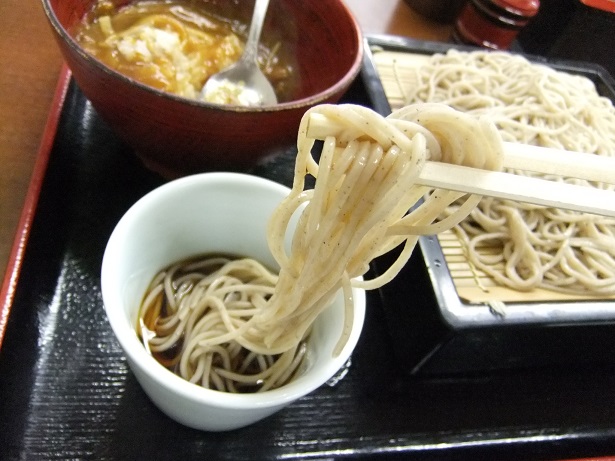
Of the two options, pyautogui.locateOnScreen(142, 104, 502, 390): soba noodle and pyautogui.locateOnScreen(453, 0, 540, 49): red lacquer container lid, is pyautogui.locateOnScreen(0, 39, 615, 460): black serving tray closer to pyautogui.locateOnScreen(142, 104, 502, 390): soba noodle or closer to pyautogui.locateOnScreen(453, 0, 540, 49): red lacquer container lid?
pyautogui.locateOnScreen(142, 104, 502, 390): soba noodle

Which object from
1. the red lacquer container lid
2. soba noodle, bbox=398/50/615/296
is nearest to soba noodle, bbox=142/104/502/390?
soba noodle, bbox=398/50/615/296

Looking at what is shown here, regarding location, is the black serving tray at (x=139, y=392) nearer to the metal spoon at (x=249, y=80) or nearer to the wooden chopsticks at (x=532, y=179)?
the metal spoon at (x=249, y=80)

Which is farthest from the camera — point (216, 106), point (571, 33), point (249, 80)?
point (571, 33)

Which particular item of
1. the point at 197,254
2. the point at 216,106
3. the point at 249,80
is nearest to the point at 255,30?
the point at 249,80

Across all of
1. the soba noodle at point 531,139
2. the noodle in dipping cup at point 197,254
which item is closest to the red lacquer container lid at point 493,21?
the soba noodle at point 531,139

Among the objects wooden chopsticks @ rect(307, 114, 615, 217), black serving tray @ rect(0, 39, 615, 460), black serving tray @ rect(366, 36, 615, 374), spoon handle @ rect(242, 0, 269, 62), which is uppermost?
wooden chopsticks @ rect(307, 114, 615, 217)

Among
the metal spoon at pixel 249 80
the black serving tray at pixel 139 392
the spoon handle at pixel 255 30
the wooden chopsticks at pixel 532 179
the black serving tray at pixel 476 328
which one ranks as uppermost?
the wooden chopsticks at pixel 532 179

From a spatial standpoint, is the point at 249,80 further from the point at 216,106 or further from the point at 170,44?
the point at 216,106
